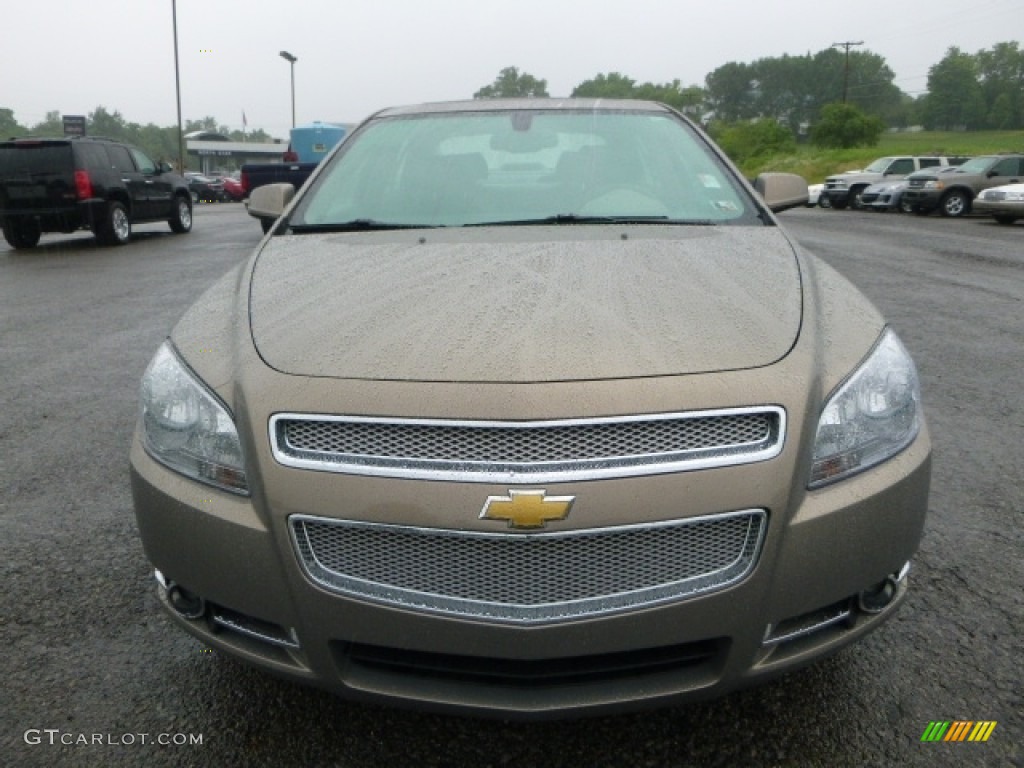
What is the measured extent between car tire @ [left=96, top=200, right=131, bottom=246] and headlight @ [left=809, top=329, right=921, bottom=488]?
49.6ft

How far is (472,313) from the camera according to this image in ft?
6.43

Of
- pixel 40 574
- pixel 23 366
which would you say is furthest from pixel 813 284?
pixel 23 366

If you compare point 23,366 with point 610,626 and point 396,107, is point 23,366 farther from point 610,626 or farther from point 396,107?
point 610,626

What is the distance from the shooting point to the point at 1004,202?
18.4 metres

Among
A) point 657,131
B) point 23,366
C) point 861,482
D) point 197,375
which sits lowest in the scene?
point 23,366

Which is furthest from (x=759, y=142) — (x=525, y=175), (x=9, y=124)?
(x=9, y=124)

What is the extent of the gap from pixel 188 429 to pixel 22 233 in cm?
1506

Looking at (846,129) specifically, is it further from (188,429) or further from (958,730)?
(188,429)

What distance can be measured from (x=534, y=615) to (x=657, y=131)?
2.26m

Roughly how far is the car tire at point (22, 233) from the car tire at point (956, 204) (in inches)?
809

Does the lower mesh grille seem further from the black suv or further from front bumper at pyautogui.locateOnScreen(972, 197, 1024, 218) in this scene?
front bumper at pyautogui.locateOnScreen(972, 197, 1024, 218)

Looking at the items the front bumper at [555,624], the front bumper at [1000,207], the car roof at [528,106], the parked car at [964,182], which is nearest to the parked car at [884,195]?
the parked car at [964,182]

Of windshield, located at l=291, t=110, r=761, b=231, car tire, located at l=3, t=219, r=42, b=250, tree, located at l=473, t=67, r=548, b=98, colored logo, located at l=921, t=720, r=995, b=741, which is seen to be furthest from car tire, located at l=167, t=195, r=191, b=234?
tree, located at l=473, t=67, r=548, b=98

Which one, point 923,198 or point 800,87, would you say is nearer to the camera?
point 923,198
